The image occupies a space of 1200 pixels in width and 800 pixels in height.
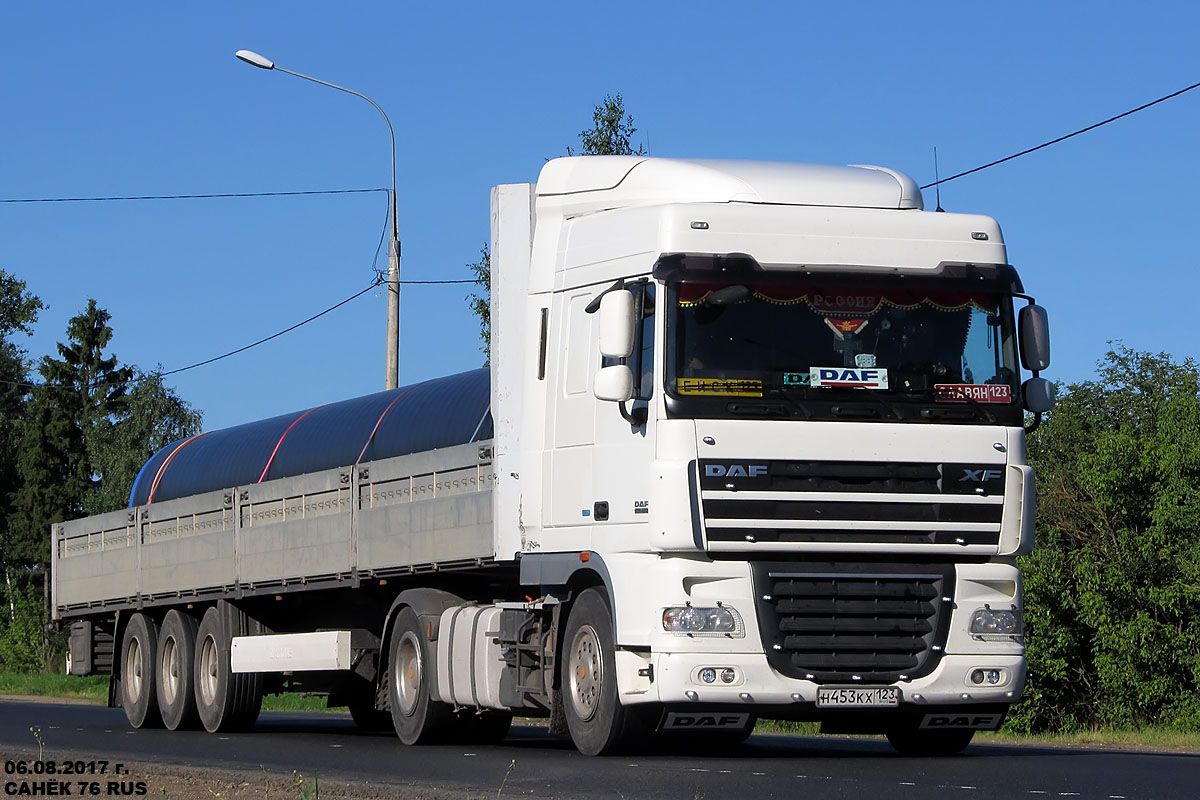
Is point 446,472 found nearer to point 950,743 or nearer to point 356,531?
point 356,531

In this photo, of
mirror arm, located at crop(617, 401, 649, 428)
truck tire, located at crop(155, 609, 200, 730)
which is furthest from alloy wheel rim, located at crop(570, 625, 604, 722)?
truck tire, located at crop(155, 609, 200, 730)

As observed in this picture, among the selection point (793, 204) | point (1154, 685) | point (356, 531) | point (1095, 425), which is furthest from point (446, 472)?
point (1095, 425)

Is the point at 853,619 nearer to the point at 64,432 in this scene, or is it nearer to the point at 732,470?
the point at 732,470

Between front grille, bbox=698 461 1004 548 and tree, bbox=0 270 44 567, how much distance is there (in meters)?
65.5

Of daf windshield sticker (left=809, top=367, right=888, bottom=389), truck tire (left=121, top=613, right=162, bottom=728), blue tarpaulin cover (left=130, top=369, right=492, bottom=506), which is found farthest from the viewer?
truck tire (left=121, top=613, right=162, bottom=728)

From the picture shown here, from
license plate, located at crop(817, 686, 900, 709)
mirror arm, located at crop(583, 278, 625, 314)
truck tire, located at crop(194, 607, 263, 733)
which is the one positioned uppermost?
mirror arm, located at crop(583, 278, 625, 314)

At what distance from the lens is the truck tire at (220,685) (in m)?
19.9

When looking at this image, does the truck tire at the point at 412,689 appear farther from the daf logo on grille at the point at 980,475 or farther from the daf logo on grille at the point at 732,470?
the daf logo on grille at the point at 980,475

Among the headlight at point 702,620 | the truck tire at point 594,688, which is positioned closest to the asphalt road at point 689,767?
the truck tire at point 594,688

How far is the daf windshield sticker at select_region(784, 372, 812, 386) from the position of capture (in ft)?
41.3

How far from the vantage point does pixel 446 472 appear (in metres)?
15.9

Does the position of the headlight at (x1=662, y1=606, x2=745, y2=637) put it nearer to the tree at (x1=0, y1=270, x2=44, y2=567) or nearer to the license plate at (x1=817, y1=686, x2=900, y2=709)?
the license plate at (x1=817, y1=686, x2=900, y2=709)

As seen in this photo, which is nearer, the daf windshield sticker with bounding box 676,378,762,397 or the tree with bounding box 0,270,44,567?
the daf windshield sticker with bounding box 676,378,762,397

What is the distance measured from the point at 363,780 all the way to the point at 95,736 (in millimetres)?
8366
